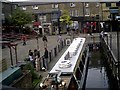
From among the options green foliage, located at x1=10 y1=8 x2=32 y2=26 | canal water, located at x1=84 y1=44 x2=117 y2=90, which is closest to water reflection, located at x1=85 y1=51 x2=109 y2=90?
canal water, located at x1=84 y1=44 x2=117 y2=90

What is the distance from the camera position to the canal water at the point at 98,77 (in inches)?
289

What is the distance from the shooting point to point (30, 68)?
6.58 metres

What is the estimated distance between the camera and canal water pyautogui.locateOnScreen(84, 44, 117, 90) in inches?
289

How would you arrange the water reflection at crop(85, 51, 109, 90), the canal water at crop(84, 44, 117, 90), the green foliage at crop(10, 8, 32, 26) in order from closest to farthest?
the canal water at crop(84, 44, 117, 90) < the water reflection at crop(85, 51, 109, 90) < the green foliage at crop(10, 8, 32, 26)

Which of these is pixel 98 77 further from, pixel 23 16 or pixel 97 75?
pixel 23 16

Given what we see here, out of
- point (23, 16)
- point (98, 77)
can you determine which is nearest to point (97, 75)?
point (98, 77)

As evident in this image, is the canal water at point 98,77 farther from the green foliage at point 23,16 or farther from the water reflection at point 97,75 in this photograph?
the green foliage at point 23,16

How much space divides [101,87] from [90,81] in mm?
528

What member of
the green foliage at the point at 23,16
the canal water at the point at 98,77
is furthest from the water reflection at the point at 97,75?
the green foliage at the point at 23,16

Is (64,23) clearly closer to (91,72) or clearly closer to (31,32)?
(31,32)

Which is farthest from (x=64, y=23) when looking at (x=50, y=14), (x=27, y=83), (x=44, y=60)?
(x=27, y=83)

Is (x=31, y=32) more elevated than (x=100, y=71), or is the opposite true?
(x=31, y=32)

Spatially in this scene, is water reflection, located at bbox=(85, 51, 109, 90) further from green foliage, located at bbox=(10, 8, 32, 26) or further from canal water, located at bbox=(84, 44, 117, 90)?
green foliage, located at bbox=(10, 8, 32, 26)

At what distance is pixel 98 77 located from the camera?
28.9 ft
